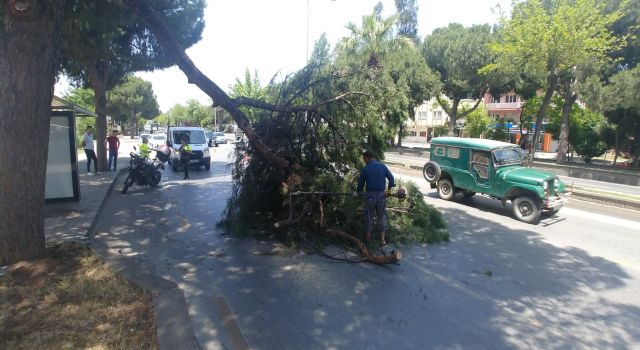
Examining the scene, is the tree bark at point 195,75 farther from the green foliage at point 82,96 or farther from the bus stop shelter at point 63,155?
the green foliage at point 82,96

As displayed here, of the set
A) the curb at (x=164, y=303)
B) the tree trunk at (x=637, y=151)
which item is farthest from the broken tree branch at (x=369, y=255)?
the tree trunk at (x=637, y=151)

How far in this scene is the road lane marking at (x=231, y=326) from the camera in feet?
12.1

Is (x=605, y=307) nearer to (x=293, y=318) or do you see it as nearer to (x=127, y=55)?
(x=293, y=318)

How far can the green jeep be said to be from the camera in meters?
9.16

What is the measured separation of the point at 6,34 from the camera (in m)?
4.77

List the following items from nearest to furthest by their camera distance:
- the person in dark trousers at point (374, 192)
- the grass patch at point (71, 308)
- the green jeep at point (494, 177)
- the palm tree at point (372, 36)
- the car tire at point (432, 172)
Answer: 1. the grass patch at point (71, 308)
2. the person in dark trousers at point (374, 192)
3. the green jeep at point (494, 177)
4. the car tire at point (432, 172)
5. the palm tree at point (372, 36)

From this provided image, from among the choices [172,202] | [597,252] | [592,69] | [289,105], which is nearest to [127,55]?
[172,202]

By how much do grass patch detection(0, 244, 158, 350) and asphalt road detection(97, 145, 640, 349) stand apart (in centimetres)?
62

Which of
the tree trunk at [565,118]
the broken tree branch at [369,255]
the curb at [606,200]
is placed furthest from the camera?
the tree trunk at [565,118]

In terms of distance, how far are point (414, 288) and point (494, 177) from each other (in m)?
5.89

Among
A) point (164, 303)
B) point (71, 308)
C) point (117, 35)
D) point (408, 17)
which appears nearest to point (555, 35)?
point (117, 35)

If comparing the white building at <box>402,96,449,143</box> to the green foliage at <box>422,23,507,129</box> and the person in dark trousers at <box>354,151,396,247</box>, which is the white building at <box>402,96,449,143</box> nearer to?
the green foliage at <box>422,23,507,129</box>

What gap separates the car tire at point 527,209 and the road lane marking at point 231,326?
7615 millimetres

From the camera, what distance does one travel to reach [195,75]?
6.70 m
